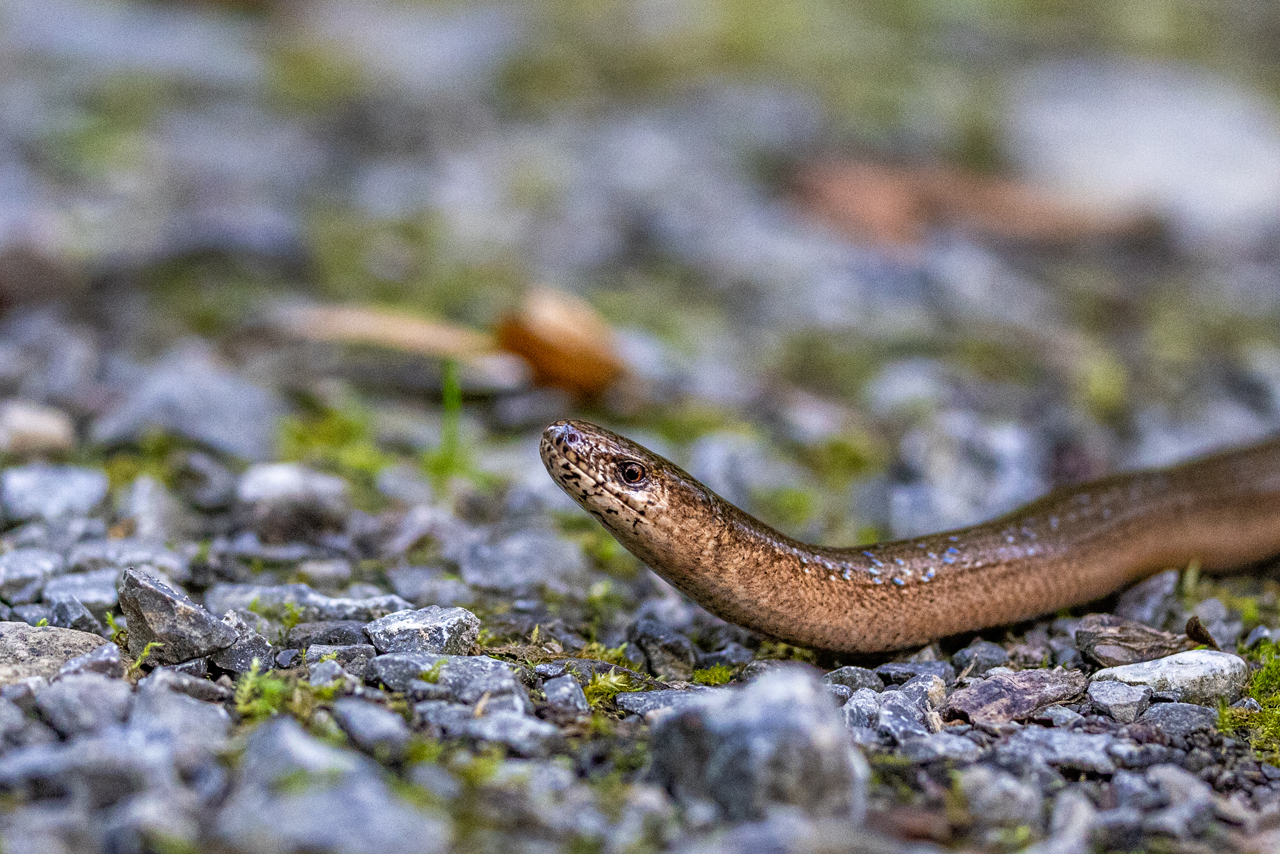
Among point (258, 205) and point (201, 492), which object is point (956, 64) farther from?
point (201, 492)

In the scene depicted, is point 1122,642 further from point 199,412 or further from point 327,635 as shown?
point 199,412

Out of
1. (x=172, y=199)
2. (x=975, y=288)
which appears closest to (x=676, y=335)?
(x=975, y=288)

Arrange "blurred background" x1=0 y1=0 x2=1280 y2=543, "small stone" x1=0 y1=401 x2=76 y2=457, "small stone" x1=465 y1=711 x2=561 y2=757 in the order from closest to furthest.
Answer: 1. "small stone" x1=465 y1=711 x2=561 y2=757
2. "small stone" x1=0 y1=401 x2=76 y2=457
3. "blurred background" x1=0 y1=0 x2=1280 y2=543

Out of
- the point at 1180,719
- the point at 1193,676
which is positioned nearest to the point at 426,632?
the point at 1180,719

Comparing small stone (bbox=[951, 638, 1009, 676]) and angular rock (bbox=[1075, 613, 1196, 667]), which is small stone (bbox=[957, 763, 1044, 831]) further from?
angular rock (bbox=[1075, 613, 1196, 667])

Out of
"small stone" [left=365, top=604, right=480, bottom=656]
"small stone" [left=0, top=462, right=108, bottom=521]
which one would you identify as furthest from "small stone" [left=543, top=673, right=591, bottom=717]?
"small stone" [left=0, top=462, right=108, bottom=521]

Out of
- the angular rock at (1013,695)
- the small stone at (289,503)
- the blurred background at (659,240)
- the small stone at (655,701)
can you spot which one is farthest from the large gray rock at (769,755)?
the blurred background at (659,240)
